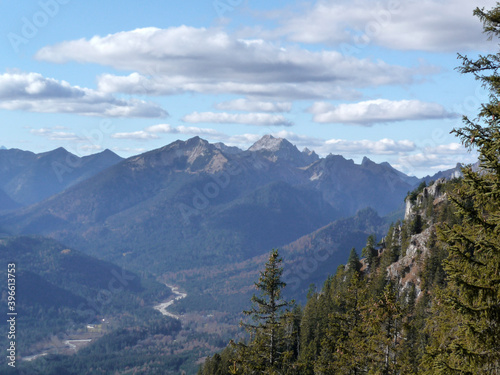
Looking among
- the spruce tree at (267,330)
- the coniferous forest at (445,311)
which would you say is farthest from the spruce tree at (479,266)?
the spruce tree at (267,330)

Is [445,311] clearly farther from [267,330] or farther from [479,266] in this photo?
[267,330]

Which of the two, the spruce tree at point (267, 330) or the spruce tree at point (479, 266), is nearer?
the spruce tree at point (479, 266)

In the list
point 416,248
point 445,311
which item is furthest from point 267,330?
point 416,248

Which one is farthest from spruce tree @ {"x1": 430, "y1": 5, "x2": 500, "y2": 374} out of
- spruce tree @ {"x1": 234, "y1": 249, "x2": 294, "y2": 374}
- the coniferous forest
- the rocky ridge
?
the rocky ridge

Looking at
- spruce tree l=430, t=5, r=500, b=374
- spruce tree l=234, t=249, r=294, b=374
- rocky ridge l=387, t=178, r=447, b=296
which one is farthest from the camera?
rocky ridge l=387, t=178, r=447, b=296

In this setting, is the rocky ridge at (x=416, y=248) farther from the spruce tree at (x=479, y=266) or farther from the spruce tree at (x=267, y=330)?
the spruce tree at (x=479, y=266)

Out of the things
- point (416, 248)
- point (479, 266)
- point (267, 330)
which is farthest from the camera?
point (416, 248)

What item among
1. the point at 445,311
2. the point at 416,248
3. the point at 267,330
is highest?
the point at 445,311

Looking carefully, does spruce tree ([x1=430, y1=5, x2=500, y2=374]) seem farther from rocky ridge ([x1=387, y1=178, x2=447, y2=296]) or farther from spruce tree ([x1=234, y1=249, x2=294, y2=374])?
rocky ridge ([x1=387, y1=178, x2=447, y2=296])

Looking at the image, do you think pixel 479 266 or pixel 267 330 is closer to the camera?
pixel 479 266

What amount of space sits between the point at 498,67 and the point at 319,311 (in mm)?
103124

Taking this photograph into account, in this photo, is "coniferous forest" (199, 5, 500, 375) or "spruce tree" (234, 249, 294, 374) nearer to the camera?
"coniferous forest" (199, 5, 500, 375)

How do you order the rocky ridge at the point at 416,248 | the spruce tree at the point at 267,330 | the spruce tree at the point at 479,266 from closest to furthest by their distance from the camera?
the spruce tree at the point at 479,266 < the spruce tree at the point at 267,330 < the rocky ridge at the point at 416,248

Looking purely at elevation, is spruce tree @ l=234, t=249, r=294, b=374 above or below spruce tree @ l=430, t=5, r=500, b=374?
below
